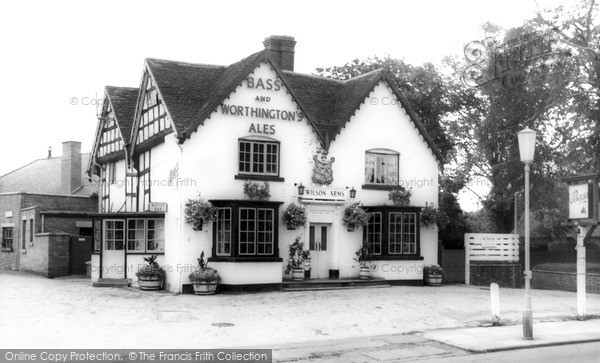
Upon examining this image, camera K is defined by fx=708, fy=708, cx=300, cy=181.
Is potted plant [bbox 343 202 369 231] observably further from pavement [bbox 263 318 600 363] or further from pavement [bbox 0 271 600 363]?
pavement [bbox 263 318 600 363]

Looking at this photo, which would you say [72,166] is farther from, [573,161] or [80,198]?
[573,161]

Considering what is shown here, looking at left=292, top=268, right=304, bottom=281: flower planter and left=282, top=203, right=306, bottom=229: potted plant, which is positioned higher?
left=282, top=203, right=306, bottom=229: potted plant

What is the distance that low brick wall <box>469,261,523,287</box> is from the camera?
2892cm

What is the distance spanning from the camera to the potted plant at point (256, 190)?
24.3 m

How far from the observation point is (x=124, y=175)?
30.1 metres

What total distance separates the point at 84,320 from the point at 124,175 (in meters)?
13.5

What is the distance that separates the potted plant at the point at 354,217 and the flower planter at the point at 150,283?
23.6ft

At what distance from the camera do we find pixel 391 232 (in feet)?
88.8

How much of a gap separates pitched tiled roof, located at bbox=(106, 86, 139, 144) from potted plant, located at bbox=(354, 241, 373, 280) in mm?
10514

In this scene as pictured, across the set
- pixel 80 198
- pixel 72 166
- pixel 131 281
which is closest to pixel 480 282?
pixel 131 281

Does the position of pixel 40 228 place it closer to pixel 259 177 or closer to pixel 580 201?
pixel 259 177

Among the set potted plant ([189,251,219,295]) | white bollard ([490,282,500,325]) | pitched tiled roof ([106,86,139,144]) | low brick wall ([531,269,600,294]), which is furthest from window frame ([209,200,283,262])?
low brick wall ([531,269,600,294])

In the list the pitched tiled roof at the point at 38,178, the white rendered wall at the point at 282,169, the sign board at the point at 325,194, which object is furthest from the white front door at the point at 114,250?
the pitched tiled roof at the point at 38,178

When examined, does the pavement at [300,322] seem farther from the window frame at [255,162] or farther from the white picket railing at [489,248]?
the window frame at [255,162]
